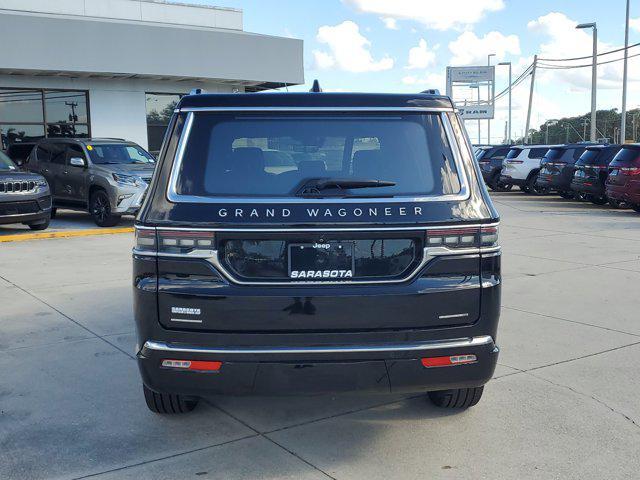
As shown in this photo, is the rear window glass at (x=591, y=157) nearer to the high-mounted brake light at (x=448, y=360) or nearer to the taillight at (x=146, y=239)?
the high-mounted brake light at (x=448, y=360)

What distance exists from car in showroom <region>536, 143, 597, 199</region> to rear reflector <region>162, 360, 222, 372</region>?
62.7ft

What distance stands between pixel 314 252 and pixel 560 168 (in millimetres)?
19200

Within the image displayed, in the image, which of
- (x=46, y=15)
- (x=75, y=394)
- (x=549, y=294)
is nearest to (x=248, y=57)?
(x=46, y=15)

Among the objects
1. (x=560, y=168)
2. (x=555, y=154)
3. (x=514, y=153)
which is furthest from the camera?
(x=514, y=153)

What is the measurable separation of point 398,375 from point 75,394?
2.41 m

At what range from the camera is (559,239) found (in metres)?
12.5

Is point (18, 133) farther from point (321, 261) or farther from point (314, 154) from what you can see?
point (321, 261)

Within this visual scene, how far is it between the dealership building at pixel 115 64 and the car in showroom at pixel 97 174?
646 centimetres

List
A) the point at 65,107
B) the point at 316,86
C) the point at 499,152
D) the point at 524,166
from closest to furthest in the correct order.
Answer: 1. the point at 316,86
2. the point at 65,107
3. the point at 524,166
4. the point at 499,152

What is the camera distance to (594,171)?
18.7 metres

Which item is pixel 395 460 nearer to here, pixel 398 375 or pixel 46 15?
pixel 398 375

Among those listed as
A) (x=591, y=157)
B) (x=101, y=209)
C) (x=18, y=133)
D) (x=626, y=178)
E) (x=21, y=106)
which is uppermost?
(x=21, y=106)

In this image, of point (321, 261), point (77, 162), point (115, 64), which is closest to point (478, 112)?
A: point (115, 64)

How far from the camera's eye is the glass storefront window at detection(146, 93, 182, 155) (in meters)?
25.2
